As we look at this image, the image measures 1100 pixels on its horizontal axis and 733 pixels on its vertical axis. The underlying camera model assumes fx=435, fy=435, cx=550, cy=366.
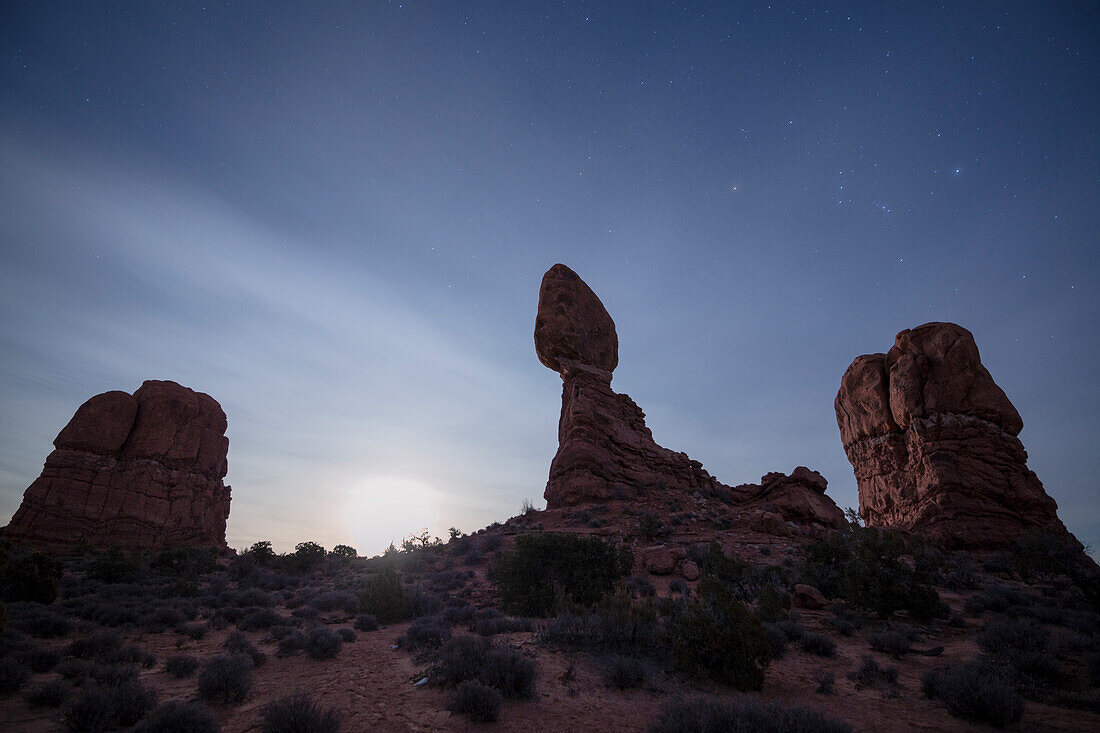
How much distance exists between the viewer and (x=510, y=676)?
6.30 m

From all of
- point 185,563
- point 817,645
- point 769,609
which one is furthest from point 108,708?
point 185,563

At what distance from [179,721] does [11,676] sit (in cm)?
422

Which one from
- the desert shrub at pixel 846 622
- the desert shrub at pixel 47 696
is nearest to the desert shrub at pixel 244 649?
the desert shrub at pixel 47 696

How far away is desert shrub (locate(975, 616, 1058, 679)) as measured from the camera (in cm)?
652

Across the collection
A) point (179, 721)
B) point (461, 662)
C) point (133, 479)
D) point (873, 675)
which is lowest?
point (179, 721)

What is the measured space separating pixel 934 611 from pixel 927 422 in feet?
59.6

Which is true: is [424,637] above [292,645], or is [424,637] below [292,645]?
above

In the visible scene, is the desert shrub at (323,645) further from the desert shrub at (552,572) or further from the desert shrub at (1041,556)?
the desert shrub at (1041,556)

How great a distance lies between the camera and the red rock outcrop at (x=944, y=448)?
21.5m

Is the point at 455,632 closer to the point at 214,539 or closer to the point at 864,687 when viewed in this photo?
the point at 864,687

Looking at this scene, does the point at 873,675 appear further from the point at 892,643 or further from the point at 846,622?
the point at 846,622

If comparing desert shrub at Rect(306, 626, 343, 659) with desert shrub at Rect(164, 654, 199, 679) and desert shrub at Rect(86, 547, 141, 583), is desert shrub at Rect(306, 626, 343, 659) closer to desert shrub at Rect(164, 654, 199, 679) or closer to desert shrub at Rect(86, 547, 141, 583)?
desert shrub at Rect(164, 654, 199, 679)

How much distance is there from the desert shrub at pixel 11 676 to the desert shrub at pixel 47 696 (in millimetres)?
452

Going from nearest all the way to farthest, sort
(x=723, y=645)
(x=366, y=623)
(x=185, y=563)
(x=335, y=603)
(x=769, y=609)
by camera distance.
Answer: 1. (x=723, y=645)
2. (x=769, y=609)
3. (x=366, y=623)
4. (x=335, y=603)
5. (x=185, y=563)
